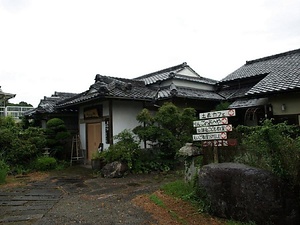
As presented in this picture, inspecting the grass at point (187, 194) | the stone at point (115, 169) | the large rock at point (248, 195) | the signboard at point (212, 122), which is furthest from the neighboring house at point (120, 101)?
the large rock at point (248, 195)

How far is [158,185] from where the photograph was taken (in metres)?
8.44

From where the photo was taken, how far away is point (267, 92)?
980 centimetres

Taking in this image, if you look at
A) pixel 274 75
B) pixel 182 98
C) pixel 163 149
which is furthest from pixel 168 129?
pixel 274 75

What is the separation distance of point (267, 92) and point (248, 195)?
6.25m

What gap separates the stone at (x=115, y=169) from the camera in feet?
33.3

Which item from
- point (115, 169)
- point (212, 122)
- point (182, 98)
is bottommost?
point (115, 169)

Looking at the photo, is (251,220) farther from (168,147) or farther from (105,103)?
(105,103)

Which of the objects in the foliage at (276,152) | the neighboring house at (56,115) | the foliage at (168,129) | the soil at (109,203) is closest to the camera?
the foliage at (276,152)

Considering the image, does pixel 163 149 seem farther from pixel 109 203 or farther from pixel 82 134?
pixel 82 134

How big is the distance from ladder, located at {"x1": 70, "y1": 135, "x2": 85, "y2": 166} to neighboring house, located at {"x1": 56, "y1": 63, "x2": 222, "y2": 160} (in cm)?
29

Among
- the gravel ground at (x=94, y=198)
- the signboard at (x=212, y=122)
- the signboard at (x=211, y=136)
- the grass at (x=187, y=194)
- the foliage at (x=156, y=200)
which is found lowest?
the gravel ground at (x=94, y=198)

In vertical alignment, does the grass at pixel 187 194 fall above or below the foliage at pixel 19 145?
below

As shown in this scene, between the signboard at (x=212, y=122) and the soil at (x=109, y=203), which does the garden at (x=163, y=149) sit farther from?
the signboard at (x=212, y=122)

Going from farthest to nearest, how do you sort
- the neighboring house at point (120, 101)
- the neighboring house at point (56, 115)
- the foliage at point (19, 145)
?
the neighboring house at point (56, 115) < the neighboring house at point (120, 101) < the foliage at point (19, 145)
